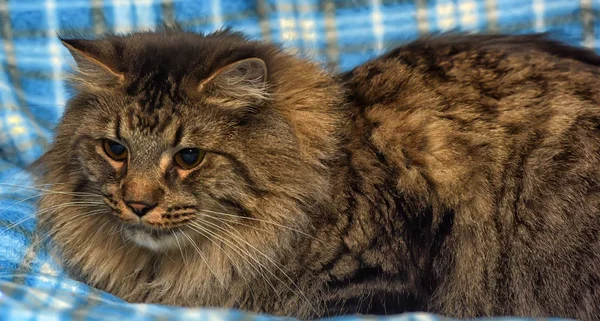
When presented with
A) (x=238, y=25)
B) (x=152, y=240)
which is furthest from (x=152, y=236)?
(x=238, y=25)

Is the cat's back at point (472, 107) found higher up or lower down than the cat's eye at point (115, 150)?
lower down

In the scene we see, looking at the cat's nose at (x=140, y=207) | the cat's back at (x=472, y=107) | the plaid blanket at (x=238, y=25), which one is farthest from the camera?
the plaid blanket at (x=238, y=25)

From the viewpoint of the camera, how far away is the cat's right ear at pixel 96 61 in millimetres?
1408

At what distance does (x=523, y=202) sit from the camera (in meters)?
1.46

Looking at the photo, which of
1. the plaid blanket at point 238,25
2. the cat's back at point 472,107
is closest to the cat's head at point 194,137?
the cat's back at point 472,107

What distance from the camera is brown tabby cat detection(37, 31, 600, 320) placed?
1.39 m

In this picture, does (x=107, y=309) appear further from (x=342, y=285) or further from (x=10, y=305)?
(x=342, y=285)

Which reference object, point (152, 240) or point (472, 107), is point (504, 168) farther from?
point (152, 240)

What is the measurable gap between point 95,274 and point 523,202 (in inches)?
41.9

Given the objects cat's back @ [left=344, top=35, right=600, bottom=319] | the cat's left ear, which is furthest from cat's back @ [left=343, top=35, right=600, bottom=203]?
the cat's left ear

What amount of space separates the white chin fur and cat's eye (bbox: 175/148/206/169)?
16 centimetres

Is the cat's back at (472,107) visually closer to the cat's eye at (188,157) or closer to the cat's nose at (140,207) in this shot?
the cat's eye at (188,157)

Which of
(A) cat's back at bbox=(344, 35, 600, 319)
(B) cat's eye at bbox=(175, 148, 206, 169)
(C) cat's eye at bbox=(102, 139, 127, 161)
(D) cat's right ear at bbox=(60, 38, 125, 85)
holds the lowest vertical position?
(A) cat's back at bbox=(344, 35, 600, 319)

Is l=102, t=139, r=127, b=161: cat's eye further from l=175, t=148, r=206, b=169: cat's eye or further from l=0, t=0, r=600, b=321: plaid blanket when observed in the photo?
l=0, t=0, r=600, b=321: plaid blanket
